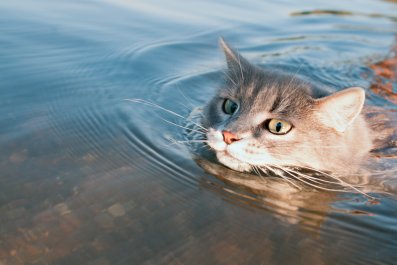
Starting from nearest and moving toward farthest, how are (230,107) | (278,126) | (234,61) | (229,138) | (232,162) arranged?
1. (229,138)
2. (232,162)
3. (278,126)
4. (230,107)
5. (234,61)

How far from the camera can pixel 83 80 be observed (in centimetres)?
432

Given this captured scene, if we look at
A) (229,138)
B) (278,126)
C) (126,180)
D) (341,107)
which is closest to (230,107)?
(278,126)

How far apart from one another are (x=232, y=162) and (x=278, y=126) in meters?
0.47

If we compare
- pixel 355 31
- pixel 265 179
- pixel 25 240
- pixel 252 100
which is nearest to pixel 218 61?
pixel 252 100

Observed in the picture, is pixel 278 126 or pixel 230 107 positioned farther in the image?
pixel 230 107

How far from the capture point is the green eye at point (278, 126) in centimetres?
330

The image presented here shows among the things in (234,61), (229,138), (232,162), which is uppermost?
(234,61)

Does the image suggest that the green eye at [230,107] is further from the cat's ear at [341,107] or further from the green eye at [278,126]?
the cat's ear at [341,107]

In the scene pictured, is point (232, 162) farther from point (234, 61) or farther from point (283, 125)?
point (234, 61)

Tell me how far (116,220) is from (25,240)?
463 millimetres

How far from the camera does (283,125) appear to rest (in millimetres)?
3326

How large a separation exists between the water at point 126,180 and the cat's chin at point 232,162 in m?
0.06

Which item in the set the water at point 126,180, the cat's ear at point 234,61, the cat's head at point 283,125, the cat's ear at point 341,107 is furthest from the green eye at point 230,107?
the cat's ear at point 341,107

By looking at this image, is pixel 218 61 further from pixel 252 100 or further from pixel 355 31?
pixel 355 31
